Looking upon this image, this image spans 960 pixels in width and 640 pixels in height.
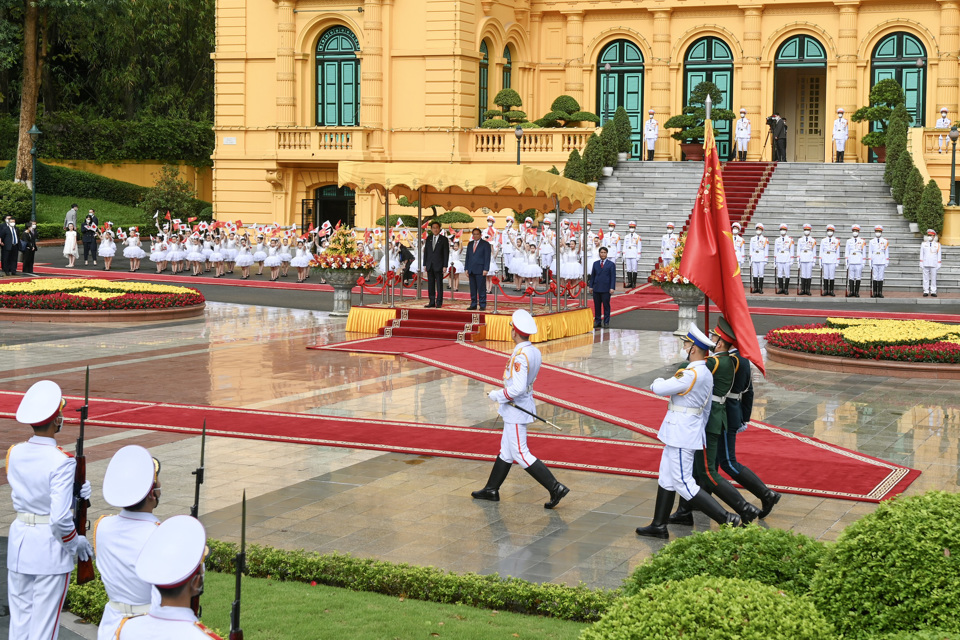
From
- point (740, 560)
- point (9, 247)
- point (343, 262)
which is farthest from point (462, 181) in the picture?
point (9, 247)

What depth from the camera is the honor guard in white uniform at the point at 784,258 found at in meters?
30.8

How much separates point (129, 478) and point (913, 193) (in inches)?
1235

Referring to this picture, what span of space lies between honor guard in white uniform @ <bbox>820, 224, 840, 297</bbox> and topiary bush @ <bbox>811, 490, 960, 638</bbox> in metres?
25.7

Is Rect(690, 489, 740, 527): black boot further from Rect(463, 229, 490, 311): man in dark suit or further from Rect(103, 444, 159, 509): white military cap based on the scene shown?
Rect(463, 229, 490, 311): man in dark suit

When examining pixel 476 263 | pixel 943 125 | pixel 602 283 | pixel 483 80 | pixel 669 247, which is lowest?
pixel 602 283

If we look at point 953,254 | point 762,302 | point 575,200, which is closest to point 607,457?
point 575,200

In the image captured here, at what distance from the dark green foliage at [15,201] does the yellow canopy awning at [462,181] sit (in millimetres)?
26241

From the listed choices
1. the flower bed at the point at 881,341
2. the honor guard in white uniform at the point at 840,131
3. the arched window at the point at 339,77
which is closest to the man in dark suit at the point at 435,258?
the flower bed at the point at 881,341

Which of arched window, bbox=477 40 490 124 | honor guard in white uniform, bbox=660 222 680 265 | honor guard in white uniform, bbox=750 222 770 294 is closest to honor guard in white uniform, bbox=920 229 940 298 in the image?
honor guard in white uniform, bbox=750 222 770 294

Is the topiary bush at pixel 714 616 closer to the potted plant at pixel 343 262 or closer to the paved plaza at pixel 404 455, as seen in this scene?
the paved plaza at pixel 404 455

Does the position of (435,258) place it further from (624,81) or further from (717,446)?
(624,81)

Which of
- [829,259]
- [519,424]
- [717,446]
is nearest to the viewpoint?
[717,446]

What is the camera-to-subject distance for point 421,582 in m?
8.25

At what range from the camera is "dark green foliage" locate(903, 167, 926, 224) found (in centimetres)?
3338
